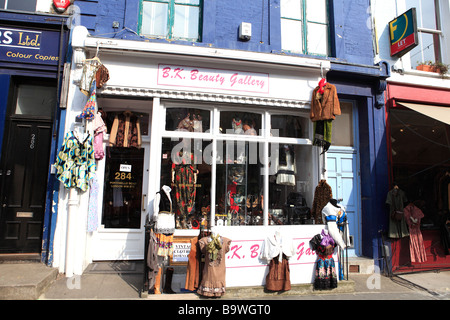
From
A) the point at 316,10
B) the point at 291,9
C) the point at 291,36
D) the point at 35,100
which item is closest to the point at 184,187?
the point at 35,100

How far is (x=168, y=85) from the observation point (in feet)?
18.6

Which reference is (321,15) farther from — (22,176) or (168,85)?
(22,176)

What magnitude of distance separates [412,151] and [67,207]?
7.96 meters

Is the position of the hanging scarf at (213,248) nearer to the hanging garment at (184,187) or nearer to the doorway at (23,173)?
the hanging garment at (184,187)

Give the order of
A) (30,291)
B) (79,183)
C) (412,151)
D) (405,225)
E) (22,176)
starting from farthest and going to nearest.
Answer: (412,151)
(405,225)
(22,176)
(79,183)
(30,291)

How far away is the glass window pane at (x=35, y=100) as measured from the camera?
5.81 m

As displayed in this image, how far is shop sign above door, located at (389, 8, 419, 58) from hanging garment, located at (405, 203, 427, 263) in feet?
12.2

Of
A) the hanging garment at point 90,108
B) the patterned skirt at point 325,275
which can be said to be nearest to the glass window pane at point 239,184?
the patterned skirt at point 325,275

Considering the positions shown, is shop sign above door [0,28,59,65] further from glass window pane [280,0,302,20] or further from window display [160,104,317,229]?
glass window pane [280,0,302,20]

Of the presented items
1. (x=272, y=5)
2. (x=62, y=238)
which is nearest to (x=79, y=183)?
(x=62, y=238)

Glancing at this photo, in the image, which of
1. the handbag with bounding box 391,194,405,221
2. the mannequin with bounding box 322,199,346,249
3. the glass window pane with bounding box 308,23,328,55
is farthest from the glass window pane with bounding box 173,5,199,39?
the handbag with bounding box 391,194,405,221

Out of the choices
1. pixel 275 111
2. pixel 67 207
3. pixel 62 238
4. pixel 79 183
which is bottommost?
pixel 62 238

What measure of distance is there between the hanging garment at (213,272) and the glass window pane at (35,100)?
14.3 ft

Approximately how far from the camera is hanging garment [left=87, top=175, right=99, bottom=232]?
5363 mm
